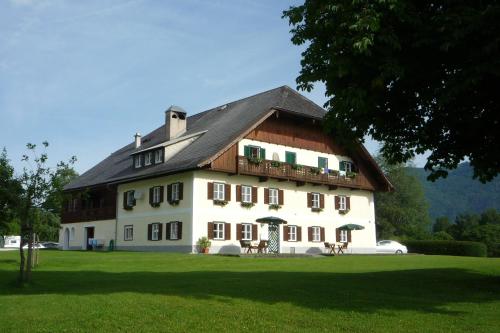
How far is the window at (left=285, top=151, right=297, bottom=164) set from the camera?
39338 mm

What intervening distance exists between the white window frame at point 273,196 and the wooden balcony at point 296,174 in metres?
1.21

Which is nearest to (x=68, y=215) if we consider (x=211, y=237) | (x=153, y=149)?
(x=153, y=149)

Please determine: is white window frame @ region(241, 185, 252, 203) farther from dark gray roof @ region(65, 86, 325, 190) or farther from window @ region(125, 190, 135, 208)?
window @ region(125, 190, 135, 208)

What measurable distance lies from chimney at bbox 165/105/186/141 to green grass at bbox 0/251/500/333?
25084 millimetres

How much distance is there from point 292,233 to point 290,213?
1.37 meters

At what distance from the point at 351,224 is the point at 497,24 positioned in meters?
30.5

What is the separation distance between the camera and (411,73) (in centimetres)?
1298

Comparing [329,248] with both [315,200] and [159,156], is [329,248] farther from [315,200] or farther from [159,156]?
[159,156]

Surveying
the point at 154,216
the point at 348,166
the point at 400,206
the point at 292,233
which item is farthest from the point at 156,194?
the point at 400,206

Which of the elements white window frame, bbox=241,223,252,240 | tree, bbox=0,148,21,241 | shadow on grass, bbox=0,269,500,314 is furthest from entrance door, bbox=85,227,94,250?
tree, bbox=0,148,21,241

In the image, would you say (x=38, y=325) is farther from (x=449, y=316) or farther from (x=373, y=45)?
(x=373, y=45)

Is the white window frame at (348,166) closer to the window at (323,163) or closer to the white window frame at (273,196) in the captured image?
the window at (323,163)

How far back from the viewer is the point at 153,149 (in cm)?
3931

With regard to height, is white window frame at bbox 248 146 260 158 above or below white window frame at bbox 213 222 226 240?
above
